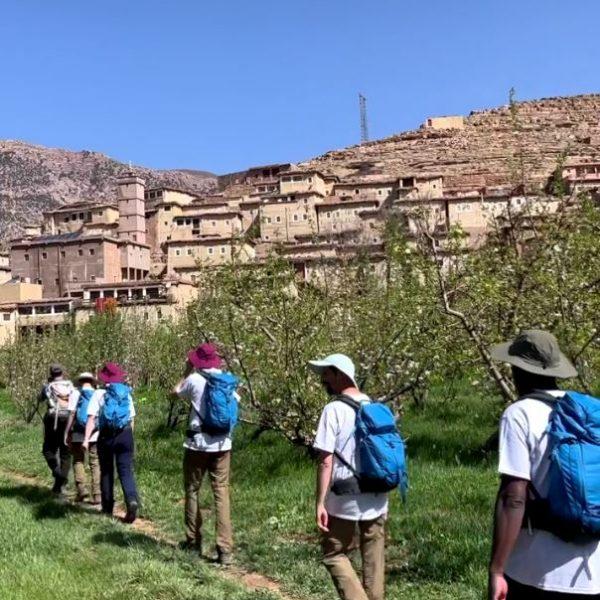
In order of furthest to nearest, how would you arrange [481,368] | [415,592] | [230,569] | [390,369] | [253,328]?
[253,328] → [390,369] → [481,368] → [230,569] → [415,592]

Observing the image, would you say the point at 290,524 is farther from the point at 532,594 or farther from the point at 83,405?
the point at 532,594

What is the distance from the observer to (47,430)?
33.4 feet

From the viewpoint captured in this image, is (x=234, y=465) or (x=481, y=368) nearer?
(x=481, y=368)

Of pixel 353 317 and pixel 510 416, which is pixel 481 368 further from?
pixel 510 416

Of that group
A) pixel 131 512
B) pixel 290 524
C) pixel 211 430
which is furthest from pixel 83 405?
pixel 211 430

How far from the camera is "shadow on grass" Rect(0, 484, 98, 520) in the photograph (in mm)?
8430

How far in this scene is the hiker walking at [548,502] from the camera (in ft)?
9.15

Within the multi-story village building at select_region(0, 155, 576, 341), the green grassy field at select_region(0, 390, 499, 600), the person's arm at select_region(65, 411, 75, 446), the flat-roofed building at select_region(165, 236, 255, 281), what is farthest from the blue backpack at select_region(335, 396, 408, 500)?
the flat-roofed building at select_region(165, 236, 255, 281)

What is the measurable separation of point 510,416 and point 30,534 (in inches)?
221

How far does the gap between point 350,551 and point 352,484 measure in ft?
1.47

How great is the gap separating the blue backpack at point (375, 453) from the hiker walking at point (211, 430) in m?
2.42

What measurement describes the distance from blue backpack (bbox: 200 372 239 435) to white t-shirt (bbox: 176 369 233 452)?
0.05m

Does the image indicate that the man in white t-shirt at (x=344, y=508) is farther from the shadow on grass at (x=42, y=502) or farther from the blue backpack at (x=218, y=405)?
the shadow on grass at (x=42, y=502)

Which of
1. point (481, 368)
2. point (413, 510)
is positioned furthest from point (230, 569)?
point (481, 368)
